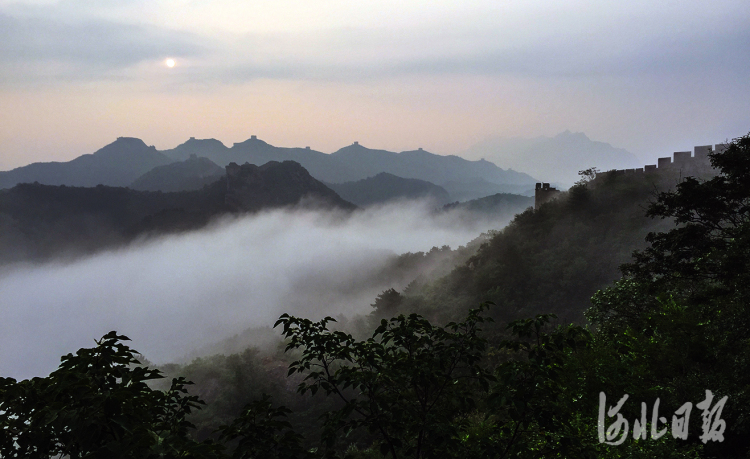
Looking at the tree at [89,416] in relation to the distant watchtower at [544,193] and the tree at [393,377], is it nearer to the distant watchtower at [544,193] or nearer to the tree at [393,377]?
the tree at [393,377]

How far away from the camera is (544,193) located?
68875mm

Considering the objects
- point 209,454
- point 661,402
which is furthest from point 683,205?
point 209,454

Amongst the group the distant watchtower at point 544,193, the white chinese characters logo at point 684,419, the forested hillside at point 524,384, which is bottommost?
the white chinese characters logo at point 684,419

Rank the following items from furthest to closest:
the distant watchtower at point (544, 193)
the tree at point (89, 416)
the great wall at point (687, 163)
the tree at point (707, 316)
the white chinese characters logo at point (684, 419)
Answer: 1. the distant watchtower at point (544, 193)
2. the great wall at point (687, 163)
3. the tree at point (707, 316)
4. the white chinese characters logo at point (684, 419)
5. the tree at point (89, 416)

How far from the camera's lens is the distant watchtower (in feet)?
221

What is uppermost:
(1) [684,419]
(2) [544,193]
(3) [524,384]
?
(2) [544,193]

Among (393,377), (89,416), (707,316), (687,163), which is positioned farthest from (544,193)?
(89,416)

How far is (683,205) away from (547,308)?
3858cm

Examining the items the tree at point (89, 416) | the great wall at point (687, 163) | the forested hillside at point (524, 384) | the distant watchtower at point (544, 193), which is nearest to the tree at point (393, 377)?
the forested hillside at point (524, 384)

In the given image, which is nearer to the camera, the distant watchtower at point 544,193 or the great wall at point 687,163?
the great wall at point 687,163

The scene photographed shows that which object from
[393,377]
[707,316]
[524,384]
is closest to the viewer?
[524,384]

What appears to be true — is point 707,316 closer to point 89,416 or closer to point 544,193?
point 89,416

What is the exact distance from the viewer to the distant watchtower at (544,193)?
67.5 m

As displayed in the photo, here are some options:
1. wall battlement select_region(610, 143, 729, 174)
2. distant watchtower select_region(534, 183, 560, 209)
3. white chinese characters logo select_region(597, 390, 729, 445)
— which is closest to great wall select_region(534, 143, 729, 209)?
wall battlement select_region(610, 143, 729, 174)
